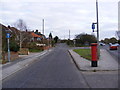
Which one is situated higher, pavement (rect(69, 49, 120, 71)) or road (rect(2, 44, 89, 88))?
pavement (rect(69, 49, 120, 71))

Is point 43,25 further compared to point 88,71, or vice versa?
point 43,25

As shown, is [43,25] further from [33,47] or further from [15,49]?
[15,49]

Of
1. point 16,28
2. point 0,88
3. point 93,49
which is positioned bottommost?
point 0,88

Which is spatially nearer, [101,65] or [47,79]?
[47,79]

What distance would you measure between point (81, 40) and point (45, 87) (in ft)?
257

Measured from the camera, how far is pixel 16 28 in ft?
173

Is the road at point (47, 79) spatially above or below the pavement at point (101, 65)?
below

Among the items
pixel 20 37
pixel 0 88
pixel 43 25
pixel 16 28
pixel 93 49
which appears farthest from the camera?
pixel 43 25

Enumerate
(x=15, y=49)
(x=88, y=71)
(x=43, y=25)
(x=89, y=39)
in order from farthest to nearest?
(x=89, y=39) < (x=43, y=25) < (x=15, y=49) < (x=88, y=71)

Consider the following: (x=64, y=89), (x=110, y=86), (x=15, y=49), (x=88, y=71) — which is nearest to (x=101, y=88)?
(x=110, y=86)

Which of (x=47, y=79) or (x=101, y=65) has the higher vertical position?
(x=101, y=65)

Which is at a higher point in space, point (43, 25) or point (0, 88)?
point (43, 25)

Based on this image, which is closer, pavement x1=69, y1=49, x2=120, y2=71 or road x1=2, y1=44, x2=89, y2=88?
road x1=2, y1=44, x2=89, y2=88

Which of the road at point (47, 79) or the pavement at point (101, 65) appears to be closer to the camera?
the road at point (47, 79)
